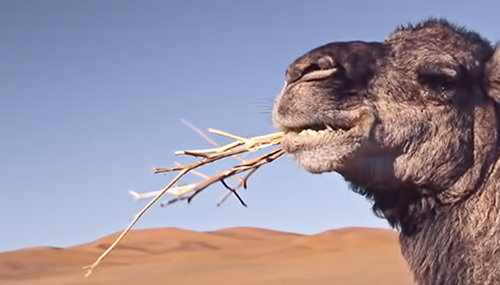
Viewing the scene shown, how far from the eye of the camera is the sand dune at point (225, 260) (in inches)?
1453

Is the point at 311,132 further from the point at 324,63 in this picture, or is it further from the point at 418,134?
the point at 418,134

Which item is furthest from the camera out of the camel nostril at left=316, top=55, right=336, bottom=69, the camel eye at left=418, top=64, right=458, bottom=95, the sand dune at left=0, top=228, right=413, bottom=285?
the sand dune at left=0, top=228, right=413, bottom=285

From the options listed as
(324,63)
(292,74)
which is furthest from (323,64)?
(292,74)

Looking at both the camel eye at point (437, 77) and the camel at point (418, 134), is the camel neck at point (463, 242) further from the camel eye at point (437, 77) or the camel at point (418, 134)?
the camel eye at point (437, 77)

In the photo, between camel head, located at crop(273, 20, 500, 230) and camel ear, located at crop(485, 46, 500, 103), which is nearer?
camel head, located at crop(273, 20, 500, 230)

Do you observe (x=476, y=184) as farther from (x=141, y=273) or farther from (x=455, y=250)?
(x=141, y=273)

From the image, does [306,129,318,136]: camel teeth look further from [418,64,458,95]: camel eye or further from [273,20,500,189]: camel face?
[418,64,458,95]: camel eye

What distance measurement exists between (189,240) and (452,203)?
194ft

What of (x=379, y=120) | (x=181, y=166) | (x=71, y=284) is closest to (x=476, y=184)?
(x=379, y=120)

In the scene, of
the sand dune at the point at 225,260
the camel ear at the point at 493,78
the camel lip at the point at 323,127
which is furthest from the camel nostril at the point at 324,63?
the sand dune at the point at 225,260

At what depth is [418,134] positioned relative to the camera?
3586mm

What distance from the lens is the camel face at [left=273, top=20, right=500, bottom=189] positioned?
3488 mm

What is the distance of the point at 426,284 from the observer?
381cm

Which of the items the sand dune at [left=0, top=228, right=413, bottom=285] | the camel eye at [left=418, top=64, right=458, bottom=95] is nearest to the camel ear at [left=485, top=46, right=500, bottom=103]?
the camel eye at [left=418, top=64, right=458, bottom=95]
